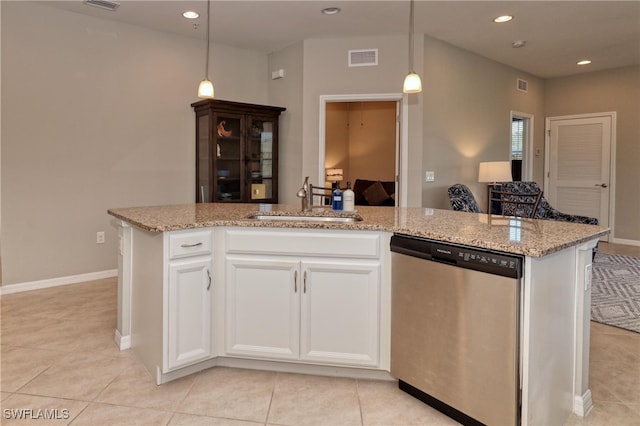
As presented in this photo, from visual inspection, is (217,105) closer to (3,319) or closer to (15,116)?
(15,116)

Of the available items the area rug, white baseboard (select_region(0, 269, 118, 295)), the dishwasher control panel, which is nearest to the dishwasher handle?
the dishwasher control panel

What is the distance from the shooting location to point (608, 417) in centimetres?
204

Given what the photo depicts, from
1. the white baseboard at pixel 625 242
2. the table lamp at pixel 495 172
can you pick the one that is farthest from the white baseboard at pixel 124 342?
the white baseboard at pixel 625 242

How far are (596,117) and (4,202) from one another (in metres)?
7.81

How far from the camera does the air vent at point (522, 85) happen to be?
6.62m

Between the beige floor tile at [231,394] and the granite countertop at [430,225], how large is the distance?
83 cm

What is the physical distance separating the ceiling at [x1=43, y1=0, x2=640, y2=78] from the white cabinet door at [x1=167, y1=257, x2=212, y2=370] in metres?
2.80

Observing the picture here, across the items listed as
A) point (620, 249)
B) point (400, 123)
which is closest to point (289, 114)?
point (400, 123)

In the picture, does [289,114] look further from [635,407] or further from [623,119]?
[623,119]

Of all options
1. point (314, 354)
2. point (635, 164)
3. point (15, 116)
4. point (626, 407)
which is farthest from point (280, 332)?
point (635, 164)

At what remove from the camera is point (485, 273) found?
5.74ft

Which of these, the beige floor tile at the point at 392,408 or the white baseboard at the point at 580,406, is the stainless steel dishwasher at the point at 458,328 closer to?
the beige floor tile at the point at 392,408

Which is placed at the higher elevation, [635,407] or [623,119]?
[623,119]

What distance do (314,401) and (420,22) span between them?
3885 mm
